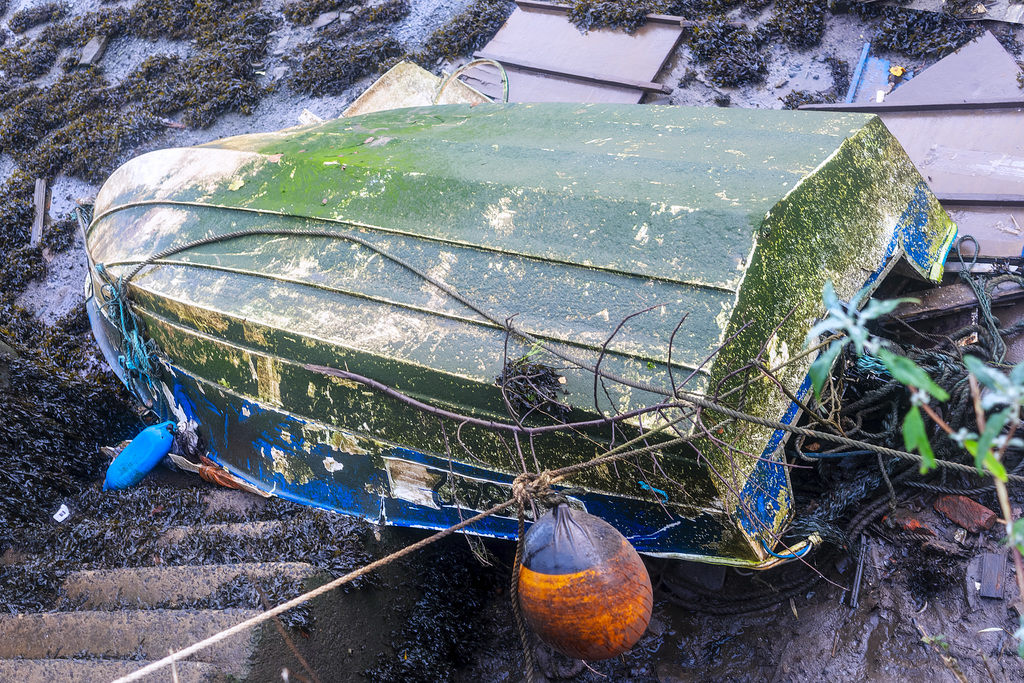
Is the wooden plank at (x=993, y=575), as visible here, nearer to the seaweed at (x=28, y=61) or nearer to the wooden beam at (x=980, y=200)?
the wooden beam at (x=980, y=200)

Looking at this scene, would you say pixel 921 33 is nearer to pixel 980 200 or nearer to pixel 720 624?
pixel 980 200

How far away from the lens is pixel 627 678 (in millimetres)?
3070

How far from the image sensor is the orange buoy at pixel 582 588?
6.16ft

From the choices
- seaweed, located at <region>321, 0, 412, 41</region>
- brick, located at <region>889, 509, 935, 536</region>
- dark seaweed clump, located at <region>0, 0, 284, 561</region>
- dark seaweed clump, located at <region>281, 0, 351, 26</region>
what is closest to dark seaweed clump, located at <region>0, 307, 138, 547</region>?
dark seaweed clump, located at <region>0, 0, 284, 561</region>

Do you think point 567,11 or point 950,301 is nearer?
point 950,301

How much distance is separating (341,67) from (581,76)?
2566 mm

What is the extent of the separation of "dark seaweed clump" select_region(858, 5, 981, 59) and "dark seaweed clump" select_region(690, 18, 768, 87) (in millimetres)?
846

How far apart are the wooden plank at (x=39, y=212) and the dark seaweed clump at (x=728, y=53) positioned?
19.4ft

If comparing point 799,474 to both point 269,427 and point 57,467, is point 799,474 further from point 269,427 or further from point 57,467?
point 57,467

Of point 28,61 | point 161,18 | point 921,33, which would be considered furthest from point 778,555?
point 28,61

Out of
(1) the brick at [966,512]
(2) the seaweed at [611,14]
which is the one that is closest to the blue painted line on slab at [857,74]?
(2) the seaweed at [611,14]

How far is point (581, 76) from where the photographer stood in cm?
511

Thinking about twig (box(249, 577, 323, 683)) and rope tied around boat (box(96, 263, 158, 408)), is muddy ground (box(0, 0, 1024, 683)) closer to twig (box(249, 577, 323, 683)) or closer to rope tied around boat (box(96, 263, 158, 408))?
twig (box(249, 577, 323, 683))

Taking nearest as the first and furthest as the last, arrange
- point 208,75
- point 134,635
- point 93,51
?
point 134,635
point 208,75
point 93,51
